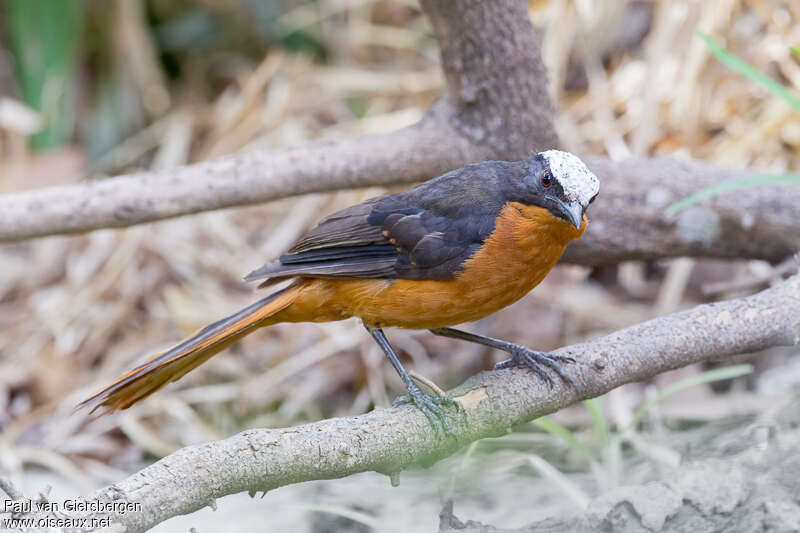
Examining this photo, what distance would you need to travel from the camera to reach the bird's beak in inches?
109

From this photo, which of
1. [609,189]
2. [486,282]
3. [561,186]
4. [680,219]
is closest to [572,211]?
[561,186]

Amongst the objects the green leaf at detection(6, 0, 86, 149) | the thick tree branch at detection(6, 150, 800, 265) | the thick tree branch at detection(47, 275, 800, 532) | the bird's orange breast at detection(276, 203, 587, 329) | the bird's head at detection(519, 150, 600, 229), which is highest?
the green leaf at detection(6, 0, 86, 149)

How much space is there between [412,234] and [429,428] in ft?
2.44

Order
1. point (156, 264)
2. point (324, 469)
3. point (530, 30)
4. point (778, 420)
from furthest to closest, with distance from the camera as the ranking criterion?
point (156, 264) < point (530, 30) < point (778, 420) < point (324, 469)

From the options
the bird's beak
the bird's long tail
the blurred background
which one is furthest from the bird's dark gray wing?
the blurred background

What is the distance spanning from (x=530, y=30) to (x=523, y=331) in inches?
64.3

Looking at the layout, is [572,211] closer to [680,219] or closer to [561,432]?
[561,432]

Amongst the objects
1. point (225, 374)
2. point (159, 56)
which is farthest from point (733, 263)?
point (159, 56)

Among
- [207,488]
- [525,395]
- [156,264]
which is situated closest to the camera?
[207,488]

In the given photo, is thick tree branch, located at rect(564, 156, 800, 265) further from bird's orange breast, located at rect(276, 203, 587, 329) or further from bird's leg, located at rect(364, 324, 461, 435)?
bird's leg, located at rect(364, 324, 461, 435)

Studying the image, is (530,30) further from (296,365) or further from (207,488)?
(207,488)

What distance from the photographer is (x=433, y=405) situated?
2744 mm

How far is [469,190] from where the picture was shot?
3.10 m

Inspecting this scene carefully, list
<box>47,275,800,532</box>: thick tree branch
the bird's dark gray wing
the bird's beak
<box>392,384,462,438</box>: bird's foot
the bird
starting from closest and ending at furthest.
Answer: <box>47,275,800,532</box>: thick tree branch < <box>392,384,462,438</box>: bird's foot < the bird's beak < the bird < the bird's dark gray wing
